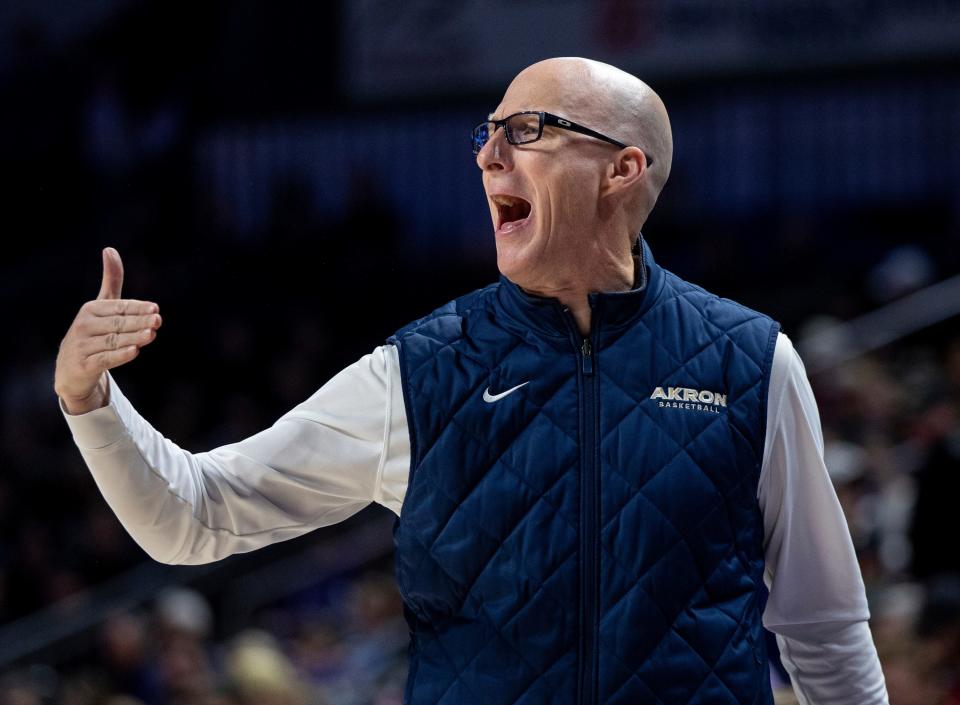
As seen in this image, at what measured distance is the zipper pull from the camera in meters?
1.86

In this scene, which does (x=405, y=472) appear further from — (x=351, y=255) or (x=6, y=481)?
(x=351, y=255)

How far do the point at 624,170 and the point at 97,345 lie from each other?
0.74 meters

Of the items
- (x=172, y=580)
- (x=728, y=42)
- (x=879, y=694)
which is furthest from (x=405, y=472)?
(x=728, y=42)

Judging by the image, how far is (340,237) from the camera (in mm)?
8156

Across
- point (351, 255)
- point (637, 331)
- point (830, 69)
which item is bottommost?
point (351, 255)

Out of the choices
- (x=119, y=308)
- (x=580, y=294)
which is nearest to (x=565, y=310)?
(x=580, y=294)

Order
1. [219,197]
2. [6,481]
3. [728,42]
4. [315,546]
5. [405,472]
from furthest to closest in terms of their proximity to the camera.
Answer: [219,197] < [728,42] < [6,481] < [315,546] < [405,472]

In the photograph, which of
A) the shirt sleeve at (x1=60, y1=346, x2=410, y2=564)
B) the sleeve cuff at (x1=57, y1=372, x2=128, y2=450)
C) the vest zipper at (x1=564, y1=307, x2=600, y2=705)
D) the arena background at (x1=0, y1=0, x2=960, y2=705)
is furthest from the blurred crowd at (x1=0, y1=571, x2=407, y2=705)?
the sleeve cuff at (x1=57, y1=372, x2=128, y2=450)

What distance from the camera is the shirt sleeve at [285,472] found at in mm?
1811

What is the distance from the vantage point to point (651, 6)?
8648 mm

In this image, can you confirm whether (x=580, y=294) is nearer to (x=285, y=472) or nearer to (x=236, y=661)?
(x=285, y=472)

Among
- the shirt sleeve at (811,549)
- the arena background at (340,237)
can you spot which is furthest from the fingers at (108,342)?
the arena background at (340,237)

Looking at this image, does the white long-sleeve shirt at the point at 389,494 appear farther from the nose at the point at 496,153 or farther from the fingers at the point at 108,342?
the nose at the point at 496,153

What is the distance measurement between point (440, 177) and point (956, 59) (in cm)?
358
